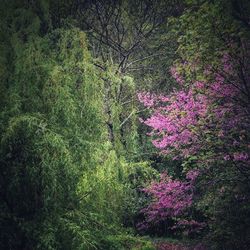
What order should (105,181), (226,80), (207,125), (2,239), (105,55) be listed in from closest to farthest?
1. (2,239)
2. (105,181)
3. (226,80)
4. (207,125)
5. (105,55)

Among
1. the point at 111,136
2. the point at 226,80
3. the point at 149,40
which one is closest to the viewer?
the point at 226,80

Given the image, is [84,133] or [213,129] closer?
[84,133]

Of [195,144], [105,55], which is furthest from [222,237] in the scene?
[105,55]

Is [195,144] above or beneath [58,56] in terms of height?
beneath

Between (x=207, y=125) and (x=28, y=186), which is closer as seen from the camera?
(x=28, y=186)

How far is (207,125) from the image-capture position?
332 inches

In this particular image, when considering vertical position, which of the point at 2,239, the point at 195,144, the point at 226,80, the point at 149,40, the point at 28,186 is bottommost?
the point at 2,239

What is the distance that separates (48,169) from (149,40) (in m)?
11.3

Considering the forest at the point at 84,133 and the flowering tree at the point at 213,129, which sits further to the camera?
the flowering tree at the point at 213,129

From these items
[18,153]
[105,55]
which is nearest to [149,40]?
[105,55]

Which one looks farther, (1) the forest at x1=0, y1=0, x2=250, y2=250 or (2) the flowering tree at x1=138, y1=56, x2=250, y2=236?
(2) the flowering tree at x1=138, y1=56, x2=250, y2=236

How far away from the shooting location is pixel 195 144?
8766mm

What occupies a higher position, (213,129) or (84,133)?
(213,129)

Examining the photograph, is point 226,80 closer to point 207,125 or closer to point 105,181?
point 207,125
